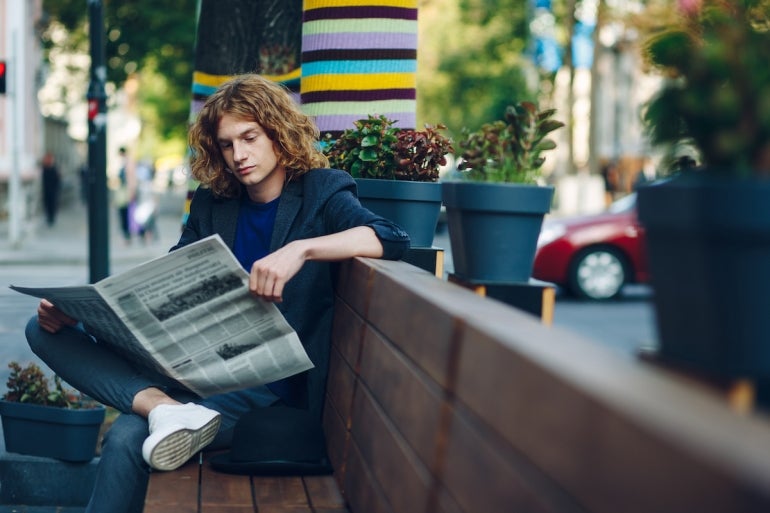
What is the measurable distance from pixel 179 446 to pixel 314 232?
80cm

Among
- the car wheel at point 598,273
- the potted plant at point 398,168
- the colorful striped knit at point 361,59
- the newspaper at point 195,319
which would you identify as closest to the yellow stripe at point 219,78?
the colorful striped knit at point 361,59

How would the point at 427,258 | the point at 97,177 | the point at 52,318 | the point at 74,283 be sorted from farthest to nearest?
the point at 74,283 → the point at 97,177 → the point at 427,258 → the point at 52,318

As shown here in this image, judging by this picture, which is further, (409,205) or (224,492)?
(409,205)

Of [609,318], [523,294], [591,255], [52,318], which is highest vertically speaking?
[523,294]

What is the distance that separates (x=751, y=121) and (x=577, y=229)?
45.0ft

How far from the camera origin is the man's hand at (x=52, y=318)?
3732 millimetres

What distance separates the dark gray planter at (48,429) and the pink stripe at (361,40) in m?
1.89

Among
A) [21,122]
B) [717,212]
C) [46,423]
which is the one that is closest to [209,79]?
[46,423]

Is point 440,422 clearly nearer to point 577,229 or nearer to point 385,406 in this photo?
point 385,406

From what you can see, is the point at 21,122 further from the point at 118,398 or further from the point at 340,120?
the point at 118,398

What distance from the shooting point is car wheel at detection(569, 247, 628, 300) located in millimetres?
15180

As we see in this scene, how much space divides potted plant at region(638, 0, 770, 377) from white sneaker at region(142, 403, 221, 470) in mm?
1919

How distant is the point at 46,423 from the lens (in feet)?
15.1

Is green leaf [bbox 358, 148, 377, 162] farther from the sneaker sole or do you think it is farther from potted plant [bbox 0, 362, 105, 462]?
the sneaker sole
